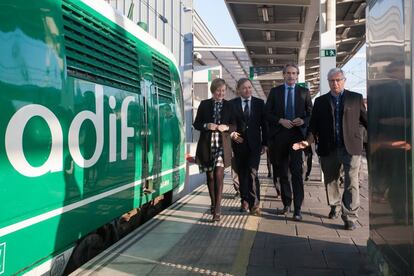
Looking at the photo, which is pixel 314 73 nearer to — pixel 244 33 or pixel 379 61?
pixel 244 33

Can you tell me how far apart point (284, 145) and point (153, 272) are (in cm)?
294

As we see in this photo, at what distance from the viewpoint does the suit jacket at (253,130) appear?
287 inches

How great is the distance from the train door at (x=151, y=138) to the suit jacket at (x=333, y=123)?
1.98 m

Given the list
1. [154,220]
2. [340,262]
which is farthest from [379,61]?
[154,220]

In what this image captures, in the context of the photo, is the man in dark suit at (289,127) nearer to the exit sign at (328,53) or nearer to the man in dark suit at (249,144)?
the man in dark suit at (249,144)

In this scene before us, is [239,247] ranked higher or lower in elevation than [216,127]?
lower

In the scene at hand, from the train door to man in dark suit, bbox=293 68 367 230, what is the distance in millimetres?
1797

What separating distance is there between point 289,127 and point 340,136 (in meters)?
0.76

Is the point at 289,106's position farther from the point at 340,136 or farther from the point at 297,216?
A: the point at 297,216

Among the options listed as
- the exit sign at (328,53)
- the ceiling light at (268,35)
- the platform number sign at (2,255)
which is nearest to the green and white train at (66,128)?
the platform number sign at (2,255)

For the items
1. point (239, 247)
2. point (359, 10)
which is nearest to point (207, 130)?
point (239, 247)

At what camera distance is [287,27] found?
16.5 m

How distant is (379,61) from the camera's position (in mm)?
3713

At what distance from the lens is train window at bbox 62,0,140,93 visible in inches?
175
